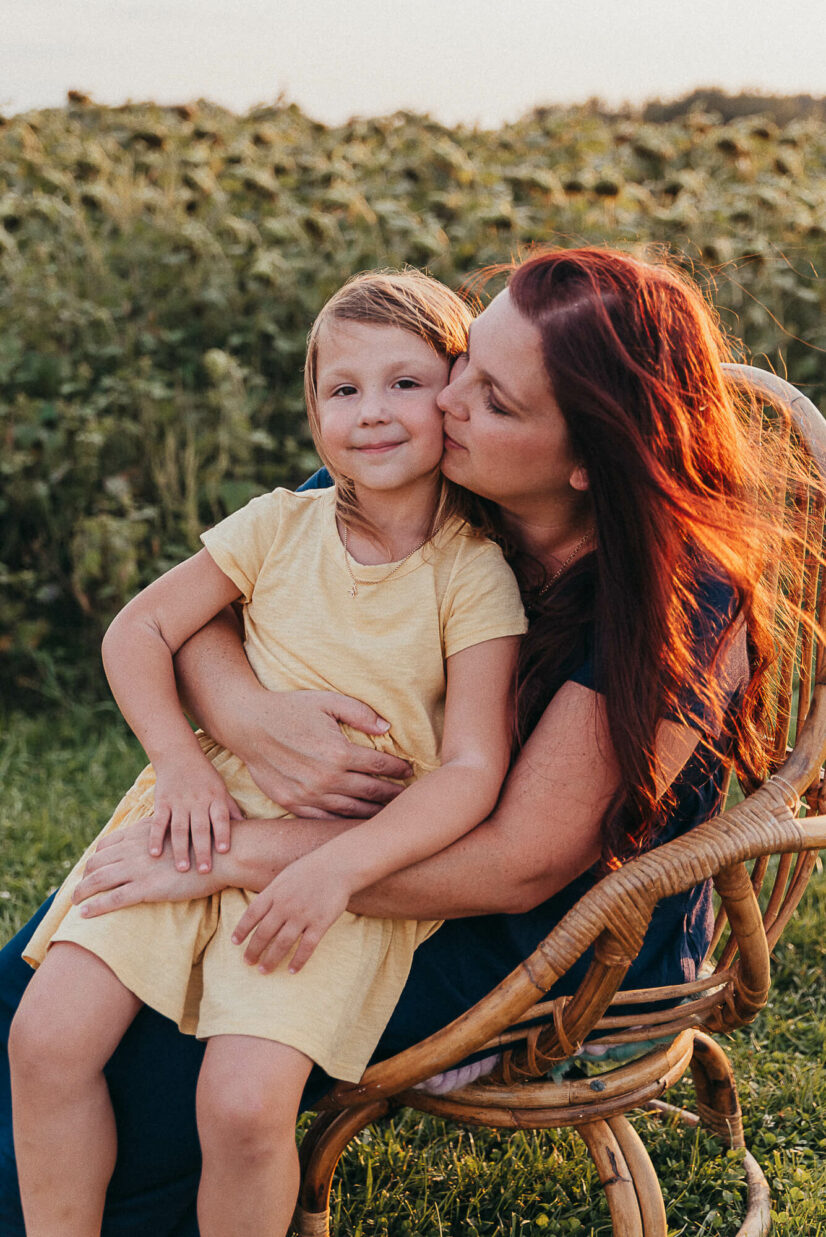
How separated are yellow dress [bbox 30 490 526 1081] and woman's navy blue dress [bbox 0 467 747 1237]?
2.3 inches

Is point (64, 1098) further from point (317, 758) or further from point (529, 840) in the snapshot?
point (529, 840)

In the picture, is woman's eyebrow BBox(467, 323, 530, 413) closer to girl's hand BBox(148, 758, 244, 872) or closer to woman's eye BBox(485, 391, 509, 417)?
woman's eye BBox(485, 391, 509, 417)

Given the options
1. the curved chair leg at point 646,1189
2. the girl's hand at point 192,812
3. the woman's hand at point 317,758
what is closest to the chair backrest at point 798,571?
the curved chair leg at point 646,1189

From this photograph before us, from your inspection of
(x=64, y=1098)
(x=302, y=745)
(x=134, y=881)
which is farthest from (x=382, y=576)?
(x=64, y=1098)

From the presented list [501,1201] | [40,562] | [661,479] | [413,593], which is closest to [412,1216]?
[501,1201]

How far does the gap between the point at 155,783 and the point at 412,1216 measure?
35.7 inches

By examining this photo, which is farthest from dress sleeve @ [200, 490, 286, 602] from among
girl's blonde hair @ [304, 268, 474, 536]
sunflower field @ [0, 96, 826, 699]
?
sunflower field @ [0, 96, 826, 699]

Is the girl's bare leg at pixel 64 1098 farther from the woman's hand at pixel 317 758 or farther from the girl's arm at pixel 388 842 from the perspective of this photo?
the woman's hand at pixel 317 758

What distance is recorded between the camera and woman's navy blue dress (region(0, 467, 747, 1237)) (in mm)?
1591

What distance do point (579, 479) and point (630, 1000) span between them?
2.32ft

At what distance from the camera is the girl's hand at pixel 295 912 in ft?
4.83

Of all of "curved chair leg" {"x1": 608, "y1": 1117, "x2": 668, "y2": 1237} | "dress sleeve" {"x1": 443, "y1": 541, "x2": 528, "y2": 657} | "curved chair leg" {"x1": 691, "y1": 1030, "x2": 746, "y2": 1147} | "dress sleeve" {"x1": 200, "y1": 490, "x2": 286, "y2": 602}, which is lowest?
"curved chair leg" {"x1": 691, "y1": 1030, "x2": 746, "y2": 1147}

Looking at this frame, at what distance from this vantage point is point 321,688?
1749mm

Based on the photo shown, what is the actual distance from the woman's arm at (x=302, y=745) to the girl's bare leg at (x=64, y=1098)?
1.12 feet
